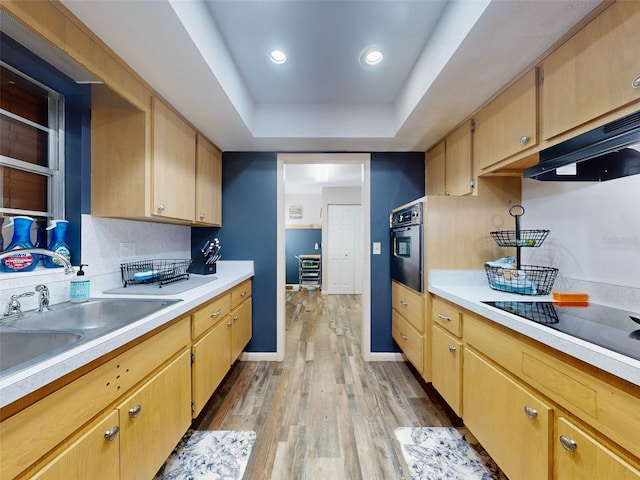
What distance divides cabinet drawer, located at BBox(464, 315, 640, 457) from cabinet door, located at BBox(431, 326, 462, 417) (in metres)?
0.33

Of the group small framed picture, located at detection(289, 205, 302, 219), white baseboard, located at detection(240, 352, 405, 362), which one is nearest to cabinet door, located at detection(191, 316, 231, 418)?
white baseboard, located at detection(240, 352, 405, 362)

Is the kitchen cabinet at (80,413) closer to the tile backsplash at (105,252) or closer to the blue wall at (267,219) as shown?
the tile backsplash at (105,252)

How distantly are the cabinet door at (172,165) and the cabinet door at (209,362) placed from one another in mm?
834

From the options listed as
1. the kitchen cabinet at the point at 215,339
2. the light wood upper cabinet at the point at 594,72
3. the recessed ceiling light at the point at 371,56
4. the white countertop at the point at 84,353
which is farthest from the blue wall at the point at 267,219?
the light wood upper cabinet at the point at 594,72

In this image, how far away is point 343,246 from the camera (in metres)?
5.50

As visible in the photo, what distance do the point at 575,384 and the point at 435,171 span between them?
188cm

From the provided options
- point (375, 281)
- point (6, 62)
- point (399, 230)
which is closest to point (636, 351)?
point (399, 230)

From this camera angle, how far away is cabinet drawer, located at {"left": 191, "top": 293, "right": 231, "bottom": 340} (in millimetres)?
1413

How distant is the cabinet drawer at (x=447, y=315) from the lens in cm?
147

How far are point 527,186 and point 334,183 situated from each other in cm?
366

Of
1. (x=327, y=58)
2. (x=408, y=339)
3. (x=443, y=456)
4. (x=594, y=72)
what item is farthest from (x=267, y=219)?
(x=594, y=72)

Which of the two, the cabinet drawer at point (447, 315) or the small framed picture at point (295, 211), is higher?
the small framed picture at point (295, 211)

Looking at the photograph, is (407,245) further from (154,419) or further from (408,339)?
(154,419)

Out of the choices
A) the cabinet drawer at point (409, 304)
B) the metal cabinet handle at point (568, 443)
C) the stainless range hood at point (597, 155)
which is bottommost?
the metal cabinet handle at point (568, 443)
